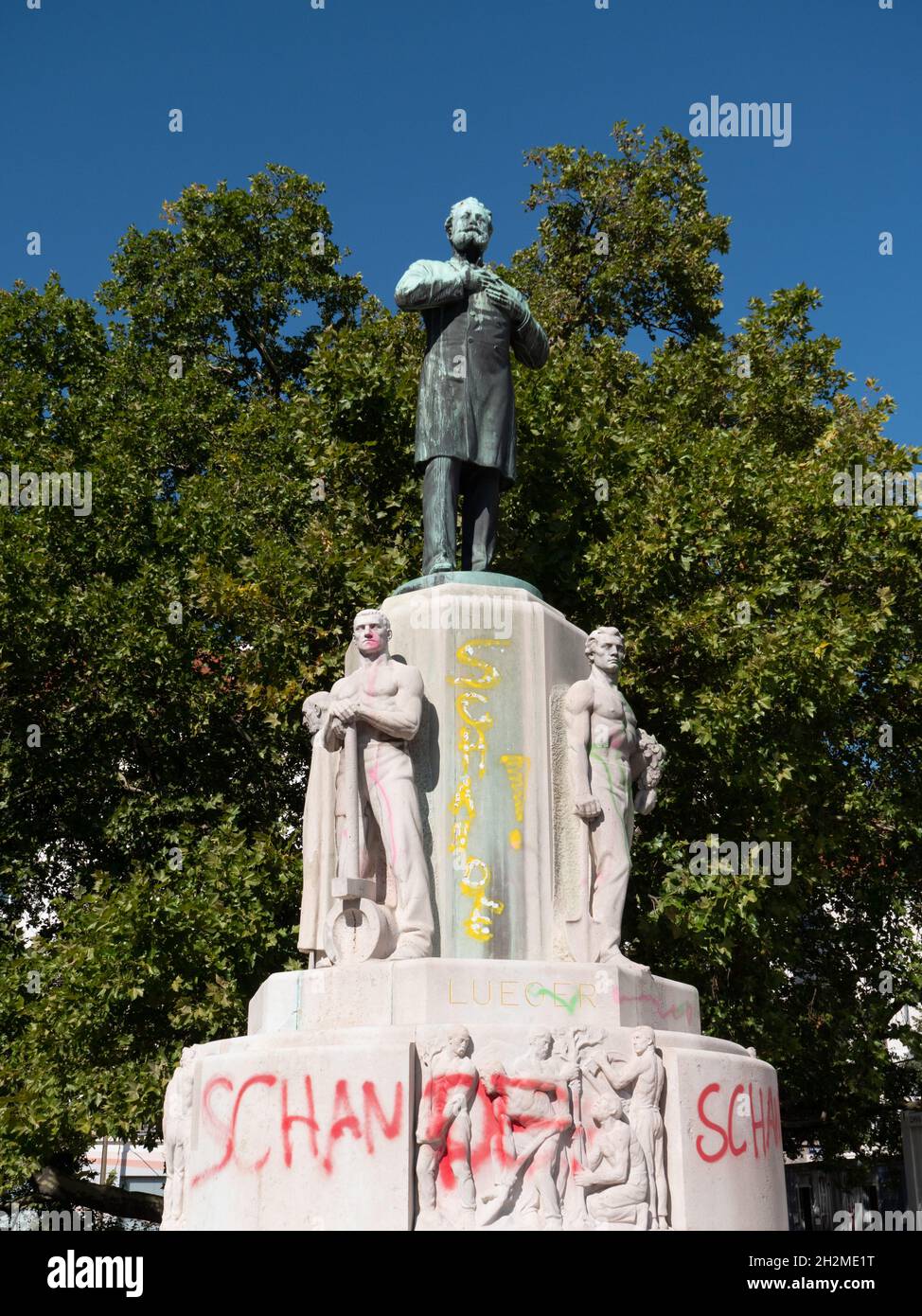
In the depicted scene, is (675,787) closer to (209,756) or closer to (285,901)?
(285,901)

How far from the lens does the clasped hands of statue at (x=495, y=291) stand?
30.3 feet

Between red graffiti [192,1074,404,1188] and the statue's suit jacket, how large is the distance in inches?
168

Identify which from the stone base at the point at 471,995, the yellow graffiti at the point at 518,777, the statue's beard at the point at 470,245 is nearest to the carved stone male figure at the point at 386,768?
the stone base at the point at 471,995

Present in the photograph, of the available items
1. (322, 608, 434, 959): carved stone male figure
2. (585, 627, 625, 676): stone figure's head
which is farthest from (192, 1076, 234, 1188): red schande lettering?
(585, 627, 625, 676): stone figure's head

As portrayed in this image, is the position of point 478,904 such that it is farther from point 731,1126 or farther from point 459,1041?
point 731,1126

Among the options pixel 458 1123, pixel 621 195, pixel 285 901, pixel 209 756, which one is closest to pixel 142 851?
pixel 209 756

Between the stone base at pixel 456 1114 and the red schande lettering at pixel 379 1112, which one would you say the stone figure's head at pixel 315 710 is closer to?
the stone base at pixel 456 1114

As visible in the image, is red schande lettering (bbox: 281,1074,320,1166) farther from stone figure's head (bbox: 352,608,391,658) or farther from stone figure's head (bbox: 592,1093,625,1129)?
stone figure's head (bbox: 352,608,391,658)

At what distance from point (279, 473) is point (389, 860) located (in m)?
12.7

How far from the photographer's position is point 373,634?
809 cm

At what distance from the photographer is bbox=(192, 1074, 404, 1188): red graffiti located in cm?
650

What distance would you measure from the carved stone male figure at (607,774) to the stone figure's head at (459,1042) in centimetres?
119

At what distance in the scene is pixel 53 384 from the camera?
22016 millimetres

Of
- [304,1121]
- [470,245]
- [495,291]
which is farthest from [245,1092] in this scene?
[470,245]
